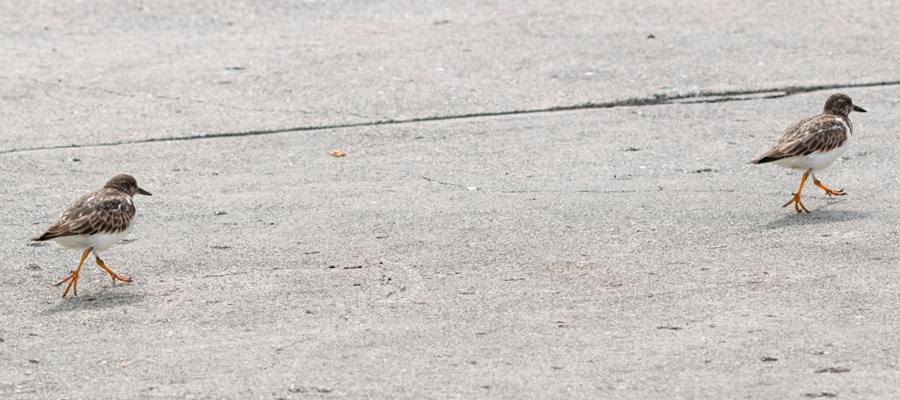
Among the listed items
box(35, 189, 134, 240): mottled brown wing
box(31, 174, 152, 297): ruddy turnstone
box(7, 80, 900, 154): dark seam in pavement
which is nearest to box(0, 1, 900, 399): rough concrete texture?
box(7, 80, 900, 154): dark seam in pavement

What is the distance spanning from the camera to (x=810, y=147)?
7.31 m

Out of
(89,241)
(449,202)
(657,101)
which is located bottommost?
(449,202)

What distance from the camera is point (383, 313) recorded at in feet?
19.0

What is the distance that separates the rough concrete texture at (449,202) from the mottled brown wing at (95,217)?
16.8 inches

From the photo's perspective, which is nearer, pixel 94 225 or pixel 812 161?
pixel 94 225

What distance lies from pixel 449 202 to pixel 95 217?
284cm

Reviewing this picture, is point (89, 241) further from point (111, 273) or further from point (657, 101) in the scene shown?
point (657, 101)

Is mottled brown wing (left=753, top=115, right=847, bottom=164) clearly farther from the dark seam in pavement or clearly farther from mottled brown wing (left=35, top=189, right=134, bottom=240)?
mottled brown wing (left=35, top=189, right=134, bottom=240)

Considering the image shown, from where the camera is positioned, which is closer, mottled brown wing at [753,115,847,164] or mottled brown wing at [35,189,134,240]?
mottled brown wing at [35,189,134,240]

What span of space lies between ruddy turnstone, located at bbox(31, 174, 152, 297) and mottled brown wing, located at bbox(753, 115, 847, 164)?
15.4 ft

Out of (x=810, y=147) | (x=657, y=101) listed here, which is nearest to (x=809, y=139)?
(x=810, y=147)

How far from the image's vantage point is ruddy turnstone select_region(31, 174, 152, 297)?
608 cm

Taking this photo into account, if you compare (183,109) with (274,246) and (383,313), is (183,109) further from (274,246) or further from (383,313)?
(383,313)

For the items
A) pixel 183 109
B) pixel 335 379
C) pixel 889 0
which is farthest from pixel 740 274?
pixel 889 0
